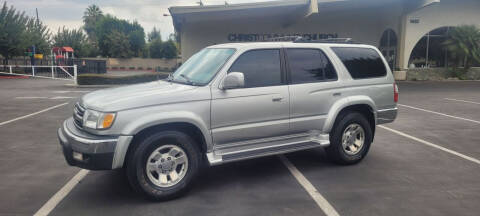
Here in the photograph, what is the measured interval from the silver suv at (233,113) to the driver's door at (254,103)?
0.05 feet

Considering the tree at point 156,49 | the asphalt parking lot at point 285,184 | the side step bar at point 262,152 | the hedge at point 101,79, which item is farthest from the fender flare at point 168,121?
the tree at point 156,49

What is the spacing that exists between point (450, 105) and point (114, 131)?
12532mm

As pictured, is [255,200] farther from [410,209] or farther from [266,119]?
[410,209]

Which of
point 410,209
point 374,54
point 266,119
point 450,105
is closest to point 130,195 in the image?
point 266,119

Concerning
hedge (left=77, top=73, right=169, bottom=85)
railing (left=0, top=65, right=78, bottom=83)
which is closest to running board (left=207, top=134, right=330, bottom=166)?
hedge (left=77, top=73, right=169, bottom=85)

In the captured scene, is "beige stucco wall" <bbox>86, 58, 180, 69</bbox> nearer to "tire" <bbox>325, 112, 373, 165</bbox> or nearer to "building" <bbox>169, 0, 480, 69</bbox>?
"building" <bbox>169, 0, 480, 69</bbox>

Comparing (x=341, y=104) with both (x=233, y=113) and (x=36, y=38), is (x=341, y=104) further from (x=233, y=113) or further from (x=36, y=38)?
(x=36, y=38)

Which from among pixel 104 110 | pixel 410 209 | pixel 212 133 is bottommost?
pixel 410 209

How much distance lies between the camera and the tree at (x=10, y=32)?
31.2 metres

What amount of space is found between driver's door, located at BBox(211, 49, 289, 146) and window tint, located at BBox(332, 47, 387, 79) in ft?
4.15

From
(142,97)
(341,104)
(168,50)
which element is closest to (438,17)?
(341,104)

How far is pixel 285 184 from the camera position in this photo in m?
4.78

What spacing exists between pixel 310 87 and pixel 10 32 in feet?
116

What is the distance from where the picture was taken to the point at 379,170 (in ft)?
17.6
